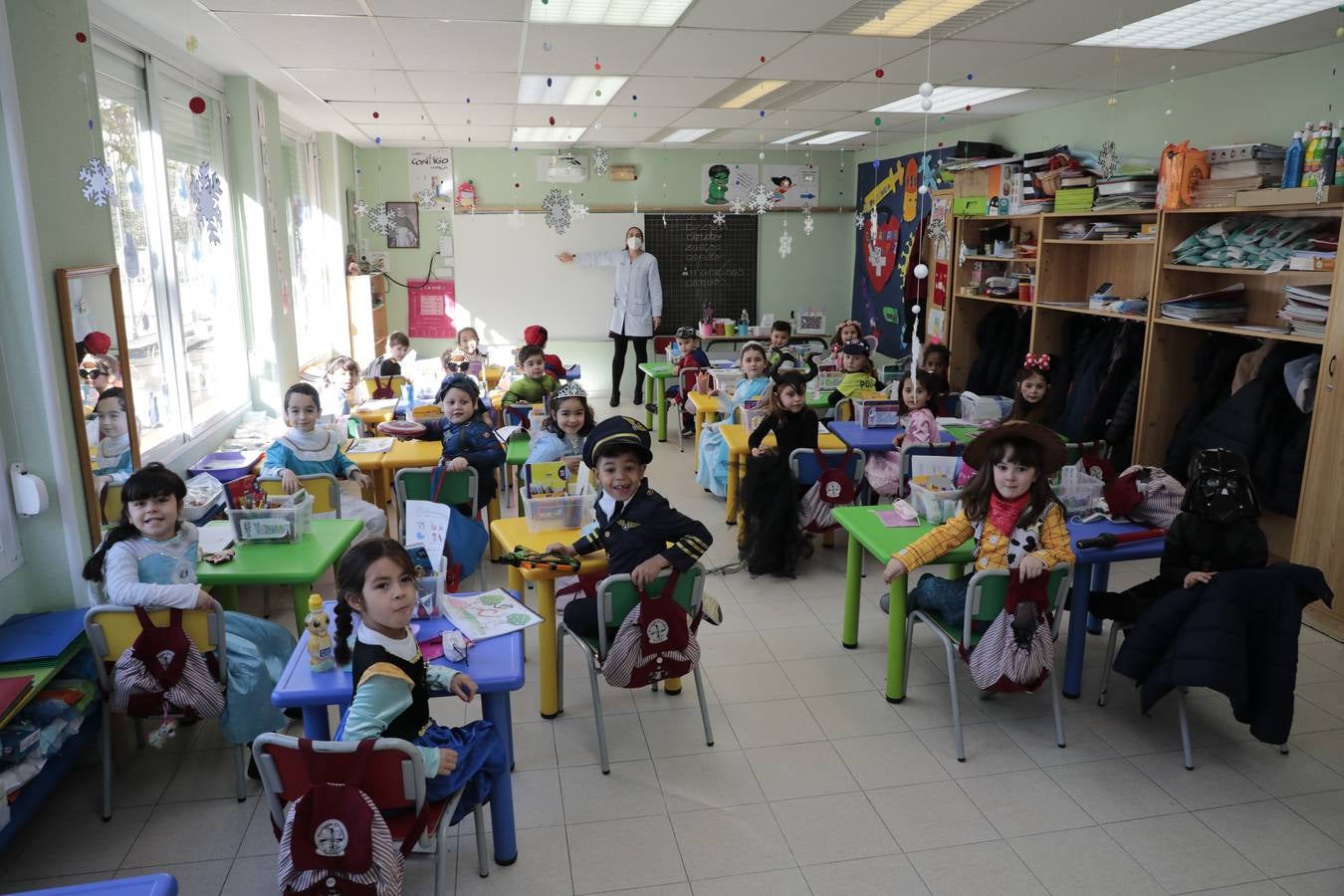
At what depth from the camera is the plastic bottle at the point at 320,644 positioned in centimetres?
266

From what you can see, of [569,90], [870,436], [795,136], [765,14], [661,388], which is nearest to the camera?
[765,14]

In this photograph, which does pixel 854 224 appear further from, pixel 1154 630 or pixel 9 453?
pixel 9 453

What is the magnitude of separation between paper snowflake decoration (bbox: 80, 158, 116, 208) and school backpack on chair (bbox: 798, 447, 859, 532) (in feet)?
12.0

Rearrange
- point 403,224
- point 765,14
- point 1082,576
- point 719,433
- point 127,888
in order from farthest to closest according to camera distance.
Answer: point 403,224
point 719,433
point 765,14
point 1082,576
point 127,888

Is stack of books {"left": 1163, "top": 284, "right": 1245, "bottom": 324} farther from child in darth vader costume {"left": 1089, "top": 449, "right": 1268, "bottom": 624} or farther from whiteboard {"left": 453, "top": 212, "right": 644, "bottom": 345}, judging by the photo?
whiteboard {"left": 453, "top": 212, "right": 644, "bottom": 345}

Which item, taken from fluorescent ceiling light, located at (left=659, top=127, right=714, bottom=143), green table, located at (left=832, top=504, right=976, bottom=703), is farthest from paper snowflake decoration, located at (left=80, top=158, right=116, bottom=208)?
fluorescent ceiling light, located at (left=659, top=127, right=714, bottom=143)

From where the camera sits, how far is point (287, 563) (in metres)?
3.57

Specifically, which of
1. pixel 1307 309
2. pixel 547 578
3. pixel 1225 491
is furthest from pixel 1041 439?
pixel 1307 309

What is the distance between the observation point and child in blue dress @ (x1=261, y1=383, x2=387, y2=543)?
191 inches

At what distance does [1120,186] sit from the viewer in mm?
6324

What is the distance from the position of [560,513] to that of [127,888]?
2307mm

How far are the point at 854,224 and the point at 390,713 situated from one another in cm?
1054

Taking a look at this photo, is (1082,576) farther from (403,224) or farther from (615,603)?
(403,224)

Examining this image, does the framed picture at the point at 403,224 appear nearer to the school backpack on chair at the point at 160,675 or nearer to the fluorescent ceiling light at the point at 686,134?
the fluorescent ceiling light at the point at 686,134
